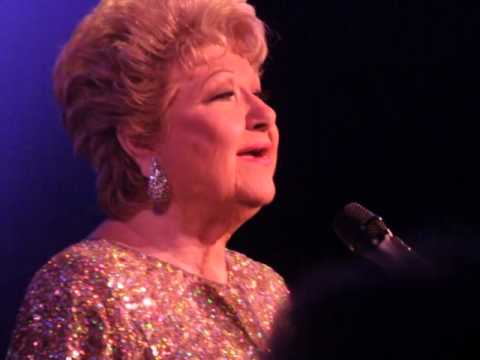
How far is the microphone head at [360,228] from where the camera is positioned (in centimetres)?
98

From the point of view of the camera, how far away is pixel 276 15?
2.22 metres

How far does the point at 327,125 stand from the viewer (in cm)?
214

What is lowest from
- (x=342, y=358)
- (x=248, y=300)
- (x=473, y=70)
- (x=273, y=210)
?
(x=273, y=210)

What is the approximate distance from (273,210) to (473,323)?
1.81 m

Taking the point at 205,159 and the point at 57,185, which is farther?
the point at 57,185

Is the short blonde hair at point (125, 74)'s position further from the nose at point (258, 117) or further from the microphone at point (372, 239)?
the microphone at point (372, 239)

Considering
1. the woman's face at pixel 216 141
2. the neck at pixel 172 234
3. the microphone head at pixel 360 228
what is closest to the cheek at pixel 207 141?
the woman's face at pixel 216 141

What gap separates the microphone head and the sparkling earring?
13.4 inches

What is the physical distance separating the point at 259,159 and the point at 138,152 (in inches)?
8.5

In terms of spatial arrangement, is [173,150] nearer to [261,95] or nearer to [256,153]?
[256,153]

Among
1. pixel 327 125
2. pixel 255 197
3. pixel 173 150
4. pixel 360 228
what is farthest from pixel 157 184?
pixel 327 125

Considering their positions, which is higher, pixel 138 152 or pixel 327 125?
pixel 138 152

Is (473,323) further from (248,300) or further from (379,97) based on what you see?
(379,97)

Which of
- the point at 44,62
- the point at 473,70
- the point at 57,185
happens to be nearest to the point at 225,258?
the point at 57,185
